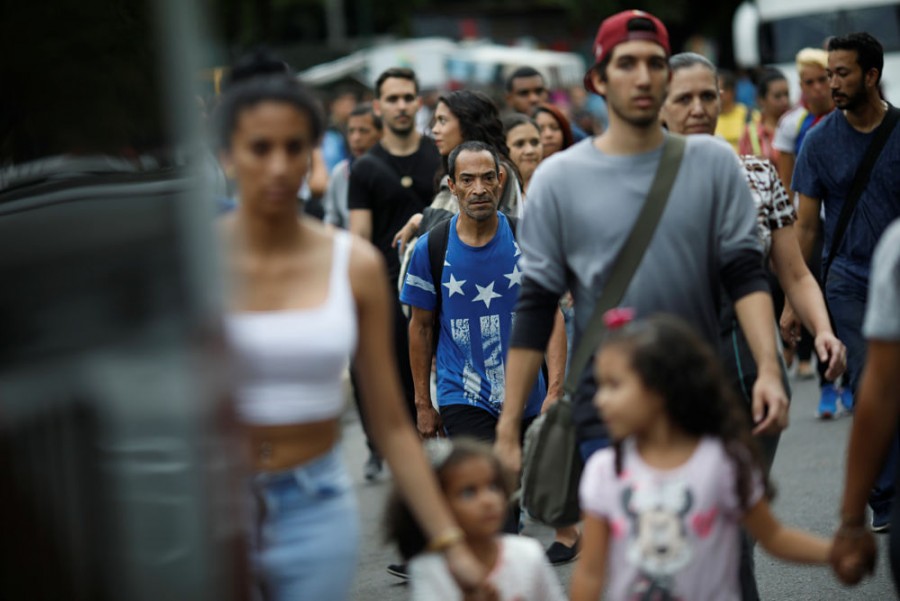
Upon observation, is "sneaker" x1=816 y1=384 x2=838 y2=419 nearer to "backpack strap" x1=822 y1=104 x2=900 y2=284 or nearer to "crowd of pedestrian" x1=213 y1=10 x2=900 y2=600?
"backpack strap" x1=822 y1=104 x2=900 y2=284

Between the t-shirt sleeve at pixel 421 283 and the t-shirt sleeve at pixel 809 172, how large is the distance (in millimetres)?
1923

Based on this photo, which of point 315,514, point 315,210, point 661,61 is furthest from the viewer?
point 315,210

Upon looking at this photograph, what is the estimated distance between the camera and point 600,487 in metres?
4.10

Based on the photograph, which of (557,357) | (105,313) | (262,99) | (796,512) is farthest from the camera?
(796,512)

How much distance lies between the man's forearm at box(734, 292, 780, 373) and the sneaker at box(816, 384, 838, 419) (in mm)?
6417

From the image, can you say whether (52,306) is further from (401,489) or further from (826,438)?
(826,438)

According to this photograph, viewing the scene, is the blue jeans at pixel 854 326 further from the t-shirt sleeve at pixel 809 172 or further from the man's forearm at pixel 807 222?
the t-shirt sleeve at pixel 809 172

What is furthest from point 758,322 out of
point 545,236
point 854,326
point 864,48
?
point 864,48

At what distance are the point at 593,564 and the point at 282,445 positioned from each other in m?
0.81

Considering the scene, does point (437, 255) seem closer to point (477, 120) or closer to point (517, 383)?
point (477, 120)

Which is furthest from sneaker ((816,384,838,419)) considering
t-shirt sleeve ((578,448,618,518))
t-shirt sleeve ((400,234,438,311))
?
t-shirt sleeve ((578,448,618,518))

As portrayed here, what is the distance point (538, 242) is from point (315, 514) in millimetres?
1281

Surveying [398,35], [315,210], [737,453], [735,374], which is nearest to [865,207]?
[735,374]

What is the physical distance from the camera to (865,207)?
770 cm
